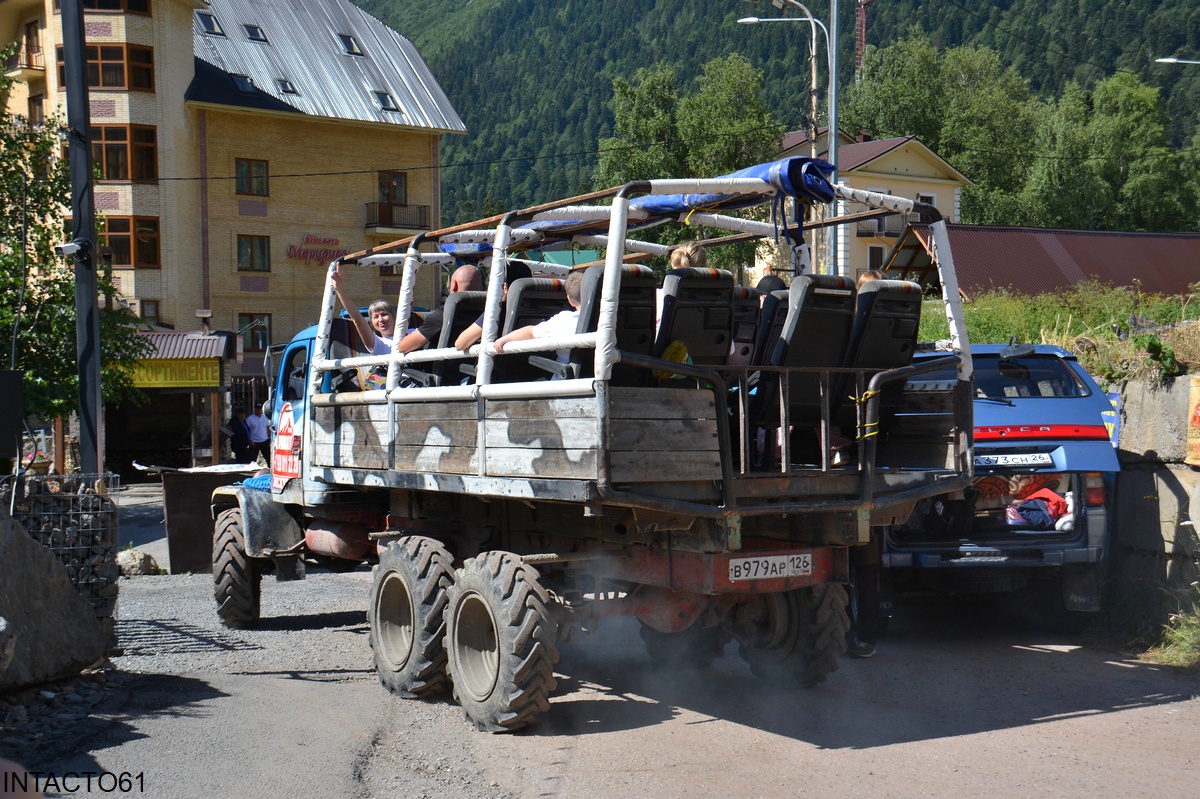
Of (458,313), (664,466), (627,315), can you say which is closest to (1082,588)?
(664,466)

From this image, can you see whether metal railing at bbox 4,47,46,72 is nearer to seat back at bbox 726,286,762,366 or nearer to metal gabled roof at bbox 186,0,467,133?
metal gabled roof at bbox 186,0,467,133

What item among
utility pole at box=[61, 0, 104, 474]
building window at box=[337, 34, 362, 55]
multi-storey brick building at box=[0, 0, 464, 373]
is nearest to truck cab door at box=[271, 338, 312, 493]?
utility pole at box=[61, 0, 104, 474]

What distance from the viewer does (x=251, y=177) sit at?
134ft

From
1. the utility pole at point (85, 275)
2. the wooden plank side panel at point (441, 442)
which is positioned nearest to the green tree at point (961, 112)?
the utility pole at point (85, 275)

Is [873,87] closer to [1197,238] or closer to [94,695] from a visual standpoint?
[1197,238]

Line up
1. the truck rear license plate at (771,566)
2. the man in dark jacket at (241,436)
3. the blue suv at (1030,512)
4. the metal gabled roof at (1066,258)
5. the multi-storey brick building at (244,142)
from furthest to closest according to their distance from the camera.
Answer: the multi-storey brick building at (244,142) → the metal gabled roof at (1066,258) → the man in dark jacket at (241,436) → the blue suv at (1030,512) → the truck rear license plate at (771,566)

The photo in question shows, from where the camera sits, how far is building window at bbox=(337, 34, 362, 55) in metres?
46.0

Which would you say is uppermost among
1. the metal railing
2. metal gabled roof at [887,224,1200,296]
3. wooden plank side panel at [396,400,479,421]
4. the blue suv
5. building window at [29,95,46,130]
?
the metal railing

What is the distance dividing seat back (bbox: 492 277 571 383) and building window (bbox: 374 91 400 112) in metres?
38.6

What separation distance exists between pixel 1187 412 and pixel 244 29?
41803 mm

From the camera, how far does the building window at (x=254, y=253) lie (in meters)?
40.5

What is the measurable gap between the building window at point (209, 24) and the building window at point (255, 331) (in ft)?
35.4

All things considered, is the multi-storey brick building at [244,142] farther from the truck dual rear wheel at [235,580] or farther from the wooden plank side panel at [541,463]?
the wooden plank side panel at [541,463]

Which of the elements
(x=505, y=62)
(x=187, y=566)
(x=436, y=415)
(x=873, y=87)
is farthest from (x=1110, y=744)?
(x=505, y=62)
